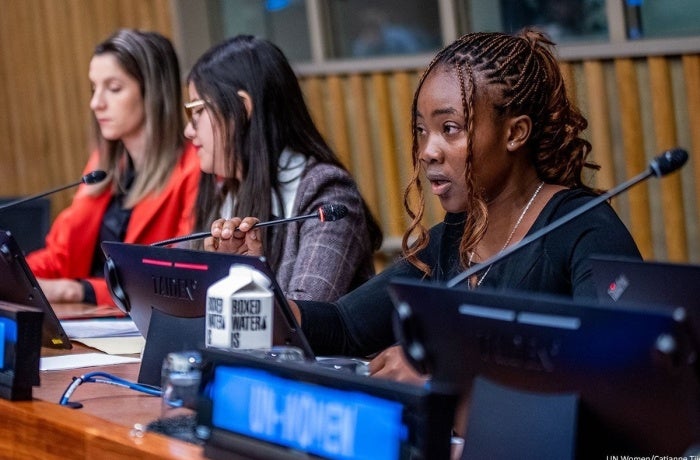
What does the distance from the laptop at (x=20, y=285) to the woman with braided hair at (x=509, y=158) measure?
761mm

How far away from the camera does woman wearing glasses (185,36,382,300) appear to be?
9.30 ft

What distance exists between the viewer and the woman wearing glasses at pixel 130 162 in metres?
3.59

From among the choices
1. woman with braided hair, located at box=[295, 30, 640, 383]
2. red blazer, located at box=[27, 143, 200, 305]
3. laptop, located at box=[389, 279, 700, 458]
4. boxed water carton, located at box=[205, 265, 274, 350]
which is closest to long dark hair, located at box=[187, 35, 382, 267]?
red blazer, located at box=[27, 143, 200, 305]

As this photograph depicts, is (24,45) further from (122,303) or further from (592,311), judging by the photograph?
(592,311)

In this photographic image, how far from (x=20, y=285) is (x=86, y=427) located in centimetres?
66

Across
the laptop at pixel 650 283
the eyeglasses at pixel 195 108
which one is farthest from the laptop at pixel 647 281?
the eyeglasses at pixel 195 108

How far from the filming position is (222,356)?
1.56m

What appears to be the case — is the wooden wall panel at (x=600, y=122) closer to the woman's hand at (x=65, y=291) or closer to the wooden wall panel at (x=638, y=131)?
the wooden wall panel at (x=638, y=131)

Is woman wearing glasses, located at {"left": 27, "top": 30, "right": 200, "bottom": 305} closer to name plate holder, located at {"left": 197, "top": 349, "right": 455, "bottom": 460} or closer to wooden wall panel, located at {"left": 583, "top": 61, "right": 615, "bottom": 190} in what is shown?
wooden wall panel, located at {"left": 583, "top": 61, "right": 615, "bottom": 190}

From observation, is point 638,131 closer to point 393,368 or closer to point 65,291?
point 65,291

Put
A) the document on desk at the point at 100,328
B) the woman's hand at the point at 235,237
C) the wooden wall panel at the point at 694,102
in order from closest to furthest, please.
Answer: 1. the woman's hand at the point at 235,237
2. the document on desk at the point at 100,328
3. the wooden wall panel at the point at 694,102

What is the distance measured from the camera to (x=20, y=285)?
2367 millimetres

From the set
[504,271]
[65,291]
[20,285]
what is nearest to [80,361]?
[20,285]

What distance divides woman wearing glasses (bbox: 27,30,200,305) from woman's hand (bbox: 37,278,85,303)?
1 centimetres
